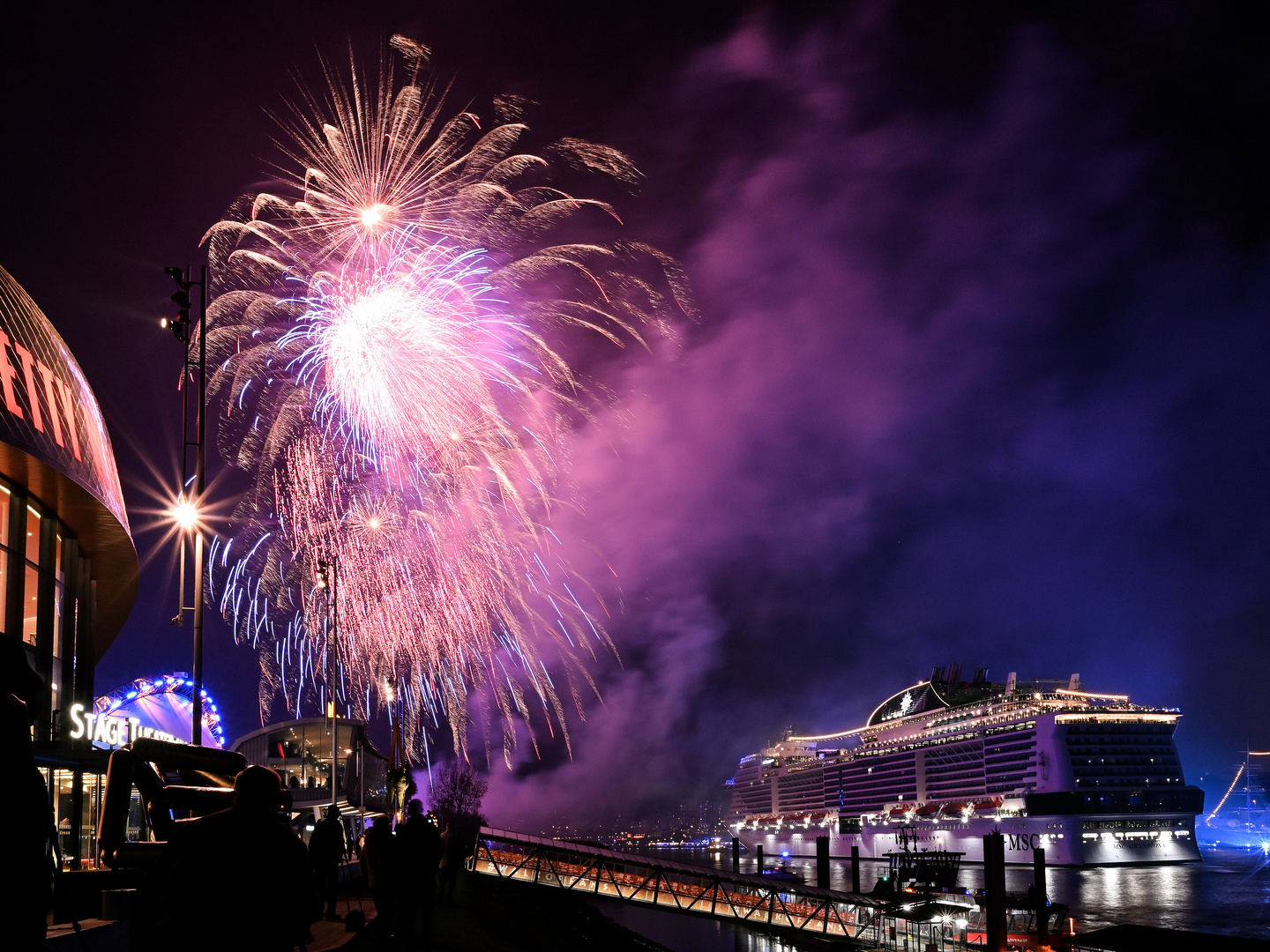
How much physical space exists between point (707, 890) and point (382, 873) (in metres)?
33.7

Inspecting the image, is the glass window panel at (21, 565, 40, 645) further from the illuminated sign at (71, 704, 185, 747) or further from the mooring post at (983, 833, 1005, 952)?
the mooring post at (983, 833, 1005, 952)

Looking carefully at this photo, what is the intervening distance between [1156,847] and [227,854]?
110611 mm

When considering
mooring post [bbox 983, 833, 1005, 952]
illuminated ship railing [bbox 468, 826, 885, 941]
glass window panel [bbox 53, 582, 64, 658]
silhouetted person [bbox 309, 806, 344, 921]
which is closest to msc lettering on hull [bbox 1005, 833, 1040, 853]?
illuminated ship railing [bbox 468, 826, 885, 941]

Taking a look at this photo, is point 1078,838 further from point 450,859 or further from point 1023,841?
point 450,859

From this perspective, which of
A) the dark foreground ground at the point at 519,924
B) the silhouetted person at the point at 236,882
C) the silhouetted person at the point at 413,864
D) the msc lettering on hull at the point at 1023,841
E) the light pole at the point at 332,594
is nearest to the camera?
the silhouetted person at the point at 236,882

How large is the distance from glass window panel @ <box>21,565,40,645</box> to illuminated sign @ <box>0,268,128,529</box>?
1843 mm

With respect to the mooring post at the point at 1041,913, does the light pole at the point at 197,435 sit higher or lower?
higher

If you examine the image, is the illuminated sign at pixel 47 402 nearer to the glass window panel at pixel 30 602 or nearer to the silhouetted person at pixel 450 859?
the glass window panel at pixel 30 602

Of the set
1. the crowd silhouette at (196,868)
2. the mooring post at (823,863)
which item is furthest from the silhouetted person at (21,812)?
the mooring post at (823,863)

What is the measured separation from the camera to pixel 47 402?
16.4 metres

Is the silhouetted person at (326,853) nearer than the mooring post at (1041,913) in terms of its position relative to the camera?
Yes

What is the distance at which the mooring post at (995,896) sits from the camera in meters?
30.5

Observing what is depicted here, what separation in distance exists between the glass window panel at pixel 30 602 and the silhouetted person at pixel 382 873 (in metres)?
11.2

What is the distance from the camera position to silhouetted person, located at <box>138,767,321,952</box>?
421 centimetres
